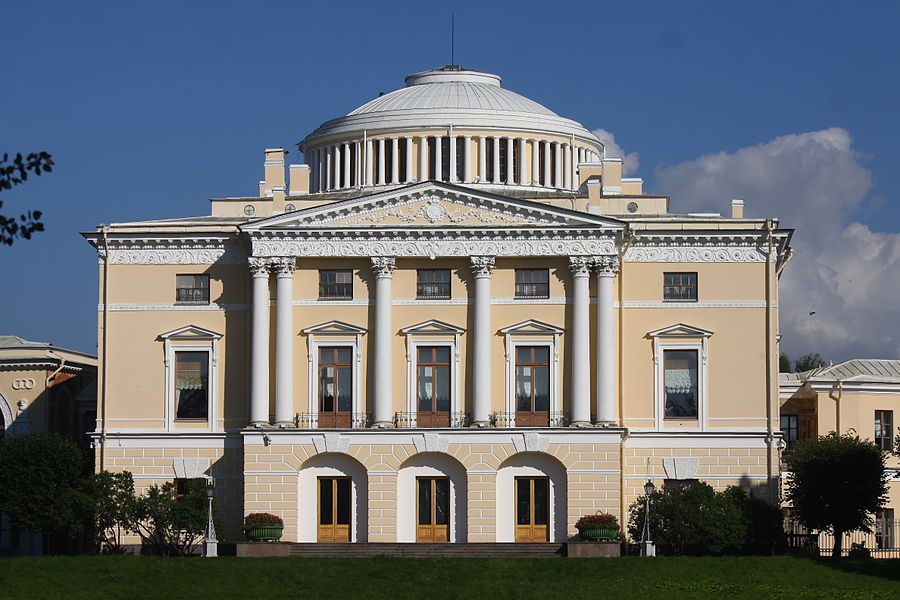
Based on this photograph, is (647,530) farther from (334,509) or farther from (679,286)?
(334,509)

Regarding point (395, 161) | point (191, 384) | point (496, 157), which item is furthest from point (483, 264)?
point (395, 161)

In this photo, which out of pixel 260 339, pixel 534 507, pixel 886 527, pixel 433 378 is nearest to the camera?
pixel 534 507

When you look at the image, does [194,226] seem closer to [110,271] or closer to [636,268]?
[110,271]

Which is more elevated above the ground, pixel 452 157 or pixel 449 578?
pixel 452 157

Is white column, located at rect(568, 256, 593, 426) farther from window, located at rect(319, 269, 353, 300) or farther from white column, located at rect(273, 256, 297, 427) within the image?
white column, located at rect(273, 256, 297, 427)

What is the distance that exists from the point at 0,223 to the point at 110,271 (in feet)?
114

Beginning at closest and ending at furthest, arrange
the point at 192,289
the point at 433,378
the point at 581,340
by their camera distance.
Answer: the point at 581,340
the point at 433,378
the point at 192,289

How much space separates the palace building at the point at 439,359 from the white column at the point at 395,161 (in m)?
6.68

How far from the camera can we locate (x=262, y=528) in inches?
1934

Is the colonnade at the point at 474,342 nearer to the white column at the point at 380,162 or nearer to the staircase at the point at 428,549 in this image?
the staircase at the point at 428,549

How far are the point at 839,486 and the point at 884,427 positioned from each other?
1079cm

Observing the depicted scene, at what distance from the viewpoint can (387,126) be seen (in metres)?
60.4

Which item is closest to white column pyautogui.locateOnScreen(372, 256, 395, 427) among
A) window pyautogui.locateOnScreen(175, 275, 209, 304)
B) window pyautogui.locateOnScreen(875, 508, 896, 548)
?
window pyautogui.locateOnScreen(175, 275, 209, 304)

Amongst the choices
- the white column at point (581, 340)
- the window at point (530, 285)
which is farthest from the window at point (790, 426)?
the window at point (530, 285)
